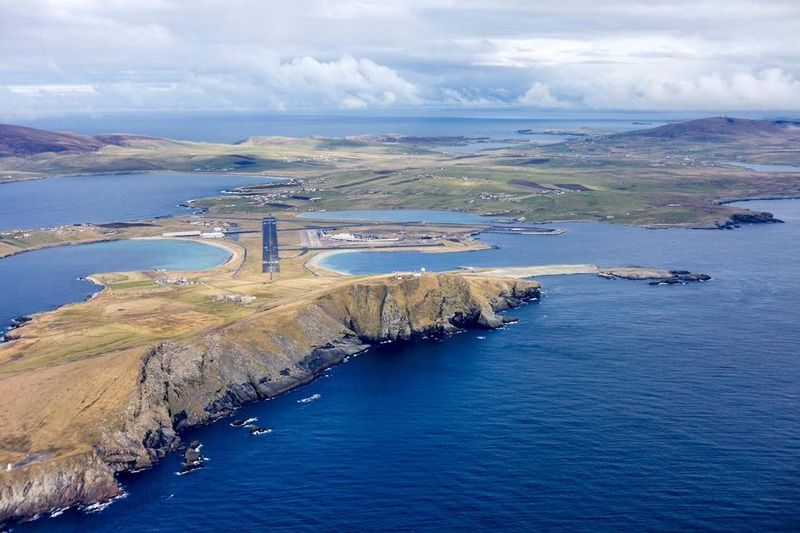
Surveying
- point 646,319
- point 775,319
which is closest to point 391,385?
point 646,319

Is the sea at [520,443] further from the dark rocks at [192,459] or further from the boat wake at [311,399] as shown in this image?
the dark rocks at [192,459]

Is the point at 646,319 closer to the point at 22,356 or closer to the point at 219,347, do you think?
the point at 219,347

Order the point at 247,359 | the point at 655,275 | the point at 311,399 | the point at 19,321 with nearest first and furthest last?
1. the point at 311,399
2. the point at 247,359
3. the point at 19,321
4. the point at 655,275

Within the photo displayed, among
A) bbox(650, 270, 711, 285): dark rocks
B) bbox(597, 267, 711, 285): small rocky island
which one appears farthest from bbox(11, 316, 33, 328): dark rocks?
bbox(650, 270, 711, 285): dark rocks

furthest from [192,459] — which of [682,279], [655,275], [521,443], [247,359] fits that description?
[682,279]

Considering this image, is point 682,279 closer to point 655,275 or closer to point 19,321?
point 655,275

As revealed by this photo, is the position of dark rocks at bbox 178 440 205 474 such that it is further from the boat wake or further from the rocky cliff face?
the boat wake
